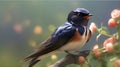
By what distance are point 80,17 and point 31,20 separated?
8.1 inches

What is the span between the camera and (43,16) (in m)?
0.99

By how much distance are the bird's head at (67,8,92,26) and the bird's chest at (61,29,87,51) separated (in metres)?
0.04

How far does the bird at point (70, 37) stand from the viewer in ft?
2.73

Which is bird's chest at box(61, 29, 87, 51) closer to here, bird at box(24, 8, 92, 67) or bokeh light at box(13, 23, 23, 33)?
bird at box(24, 8, 92, 67)

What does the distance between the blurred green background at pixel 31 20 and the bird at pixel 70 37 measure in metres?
0.11

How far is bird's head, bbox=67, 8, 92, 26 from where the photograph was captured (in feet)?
2.76

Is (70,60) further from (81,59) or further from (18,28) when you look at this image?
(18,28)

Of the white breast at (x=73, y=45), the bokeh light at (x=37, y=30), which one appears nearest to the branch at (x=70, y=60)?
the white breast at (x=73, y=45)

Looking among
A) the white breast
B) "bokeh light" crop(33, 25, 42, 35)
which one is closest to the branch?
the white breast

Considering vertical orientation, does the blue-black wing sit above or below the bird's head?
below

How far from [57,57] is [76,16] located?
0.55 ft

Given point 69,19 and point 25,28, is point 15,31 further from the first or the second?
point 69,19

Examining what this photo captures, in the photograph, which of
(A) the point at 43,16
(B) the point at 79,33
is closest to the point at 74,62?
(B) the point at 79,33

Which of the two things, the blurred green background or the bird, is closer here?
the bird
